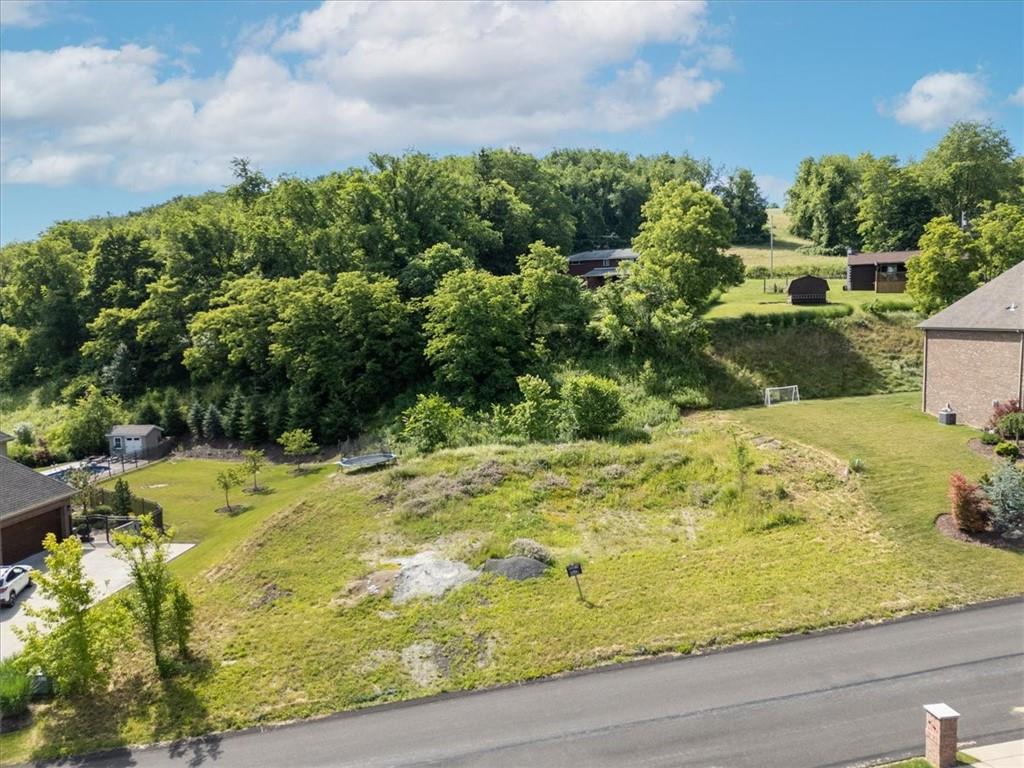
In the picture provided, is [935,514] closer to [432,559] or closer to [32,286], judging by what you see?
[432,559]

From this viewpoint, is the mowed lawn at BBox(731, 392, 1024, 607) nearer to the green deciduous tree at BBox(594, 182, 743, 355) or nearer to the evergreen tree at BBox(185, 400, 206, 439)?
the green deciduous tree at BBox(594, 182, 743, 355)

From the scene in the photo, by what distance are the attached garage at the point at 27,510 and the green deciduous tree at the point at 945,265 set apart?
152 feet

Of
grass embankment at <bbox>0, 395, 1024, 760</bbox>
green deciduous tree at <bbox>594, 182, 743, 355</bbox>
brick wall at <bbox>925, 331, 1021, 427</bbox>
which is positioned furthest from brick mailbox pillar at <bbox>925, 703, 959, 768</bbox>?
green deciduous tree at <bbox>594, 182, 743, 355</bbox>

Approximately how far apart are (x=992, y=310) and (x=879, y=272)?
2739 cm

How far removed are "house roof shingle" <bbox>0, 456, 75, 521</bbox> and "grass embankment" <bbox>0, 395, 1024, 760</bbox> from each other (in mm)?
6757

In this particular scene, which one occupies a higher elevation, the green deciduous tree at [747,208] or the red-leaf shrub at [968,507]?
the green deciduous tree at [747,208]

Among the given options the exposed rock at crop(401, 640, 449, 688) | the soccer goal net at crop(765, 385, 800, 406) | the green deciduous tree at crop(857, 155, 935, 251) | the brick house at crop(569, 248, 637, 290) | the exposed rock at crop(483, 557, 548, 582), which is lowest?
the exposed rock at crop(401, 640, 449, 688)

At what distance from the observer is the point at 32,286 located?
226 ft

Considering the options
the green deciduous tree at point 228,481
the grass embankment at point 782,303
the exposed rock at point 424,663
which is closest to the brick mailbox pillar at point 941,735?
the exposed rock at point 424,663

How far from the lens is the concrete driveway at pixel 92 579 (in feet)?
71.5

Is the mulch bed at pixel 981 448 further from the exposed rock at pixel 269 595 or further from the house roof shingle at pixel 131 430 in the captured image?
the house roof shingle at pixel 131 430

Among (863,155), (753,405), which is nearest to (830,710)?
(753,405)

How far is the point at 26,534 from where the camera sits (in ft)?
96.9

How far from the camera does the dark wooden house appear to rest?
54.2m
